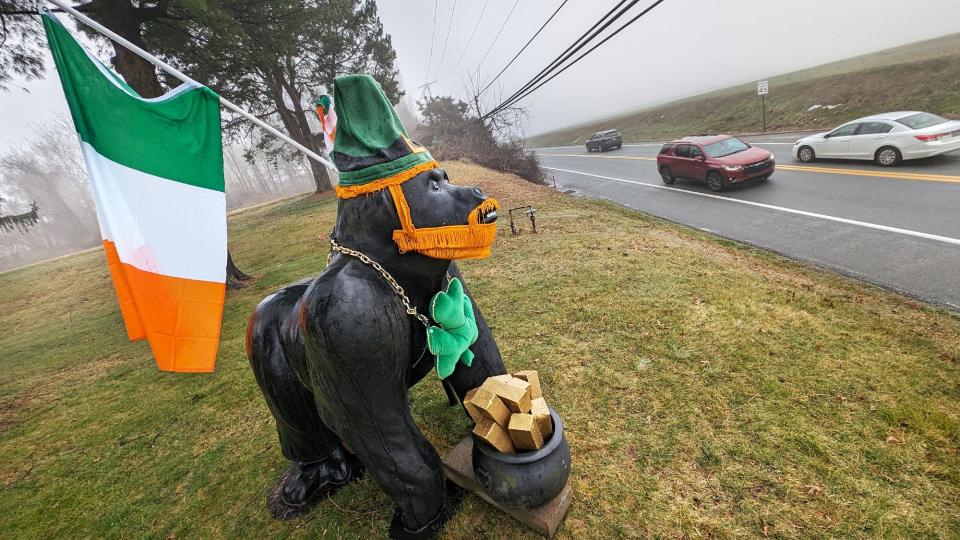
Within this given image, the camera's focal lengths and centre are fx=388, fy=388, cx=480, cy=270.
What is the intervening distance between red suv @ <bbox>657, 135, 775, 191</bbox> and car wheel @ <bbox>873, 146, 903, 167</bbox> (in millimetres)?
2325

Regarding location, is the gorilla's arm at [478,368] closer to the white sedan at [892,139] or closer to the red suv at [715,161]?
the red suv at [715,161]

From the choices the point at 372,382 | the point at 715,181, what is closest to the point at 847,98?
the point at 715,181

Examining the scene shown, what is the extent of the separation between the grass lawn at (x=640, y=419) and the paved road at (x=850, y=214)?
2.37 ft

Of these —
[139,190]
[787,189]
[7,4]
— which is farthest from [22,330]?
[787,189]

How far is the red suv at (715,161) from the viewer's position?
33.1 ft

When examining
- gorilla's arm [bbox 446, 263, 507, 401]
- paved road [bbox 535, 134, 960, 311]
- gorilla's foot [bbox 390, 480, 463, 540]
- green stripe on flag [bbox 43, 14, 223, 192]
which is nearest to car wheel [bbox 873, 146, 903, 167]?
paved road [bbox 535, 134, 960, 311]

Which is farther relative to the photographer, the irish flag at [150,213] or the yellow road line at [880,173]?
the yellow road line at [880,173]

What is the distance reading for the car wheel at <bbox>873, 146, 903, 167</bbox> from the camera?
9359mm

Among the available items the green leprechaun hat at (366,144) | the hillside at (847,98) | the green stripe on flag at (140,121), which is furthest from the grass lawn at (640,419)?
the hillside at (847,98)

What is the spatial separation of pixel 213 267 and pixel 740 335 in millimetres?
4463

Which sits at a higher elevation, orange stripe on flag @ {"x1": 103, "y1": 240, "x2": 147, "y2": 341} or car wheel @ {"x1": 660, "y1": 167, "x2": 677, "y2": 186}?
orange stripe on flag @ {"x1": 103, "y1": 240, "x2": 147, "y2": 341}

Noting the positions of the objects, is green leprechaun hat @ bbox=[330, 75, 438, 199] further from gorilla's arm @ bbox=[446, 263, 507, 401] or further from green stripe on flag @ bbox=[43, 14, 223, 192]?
green stripe on flag @ bbox=[43, 14, 223, 192]

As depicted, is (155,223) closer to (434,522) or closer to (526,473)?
(434,522)

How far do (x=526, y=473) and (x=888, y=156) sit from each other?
42.6ft
